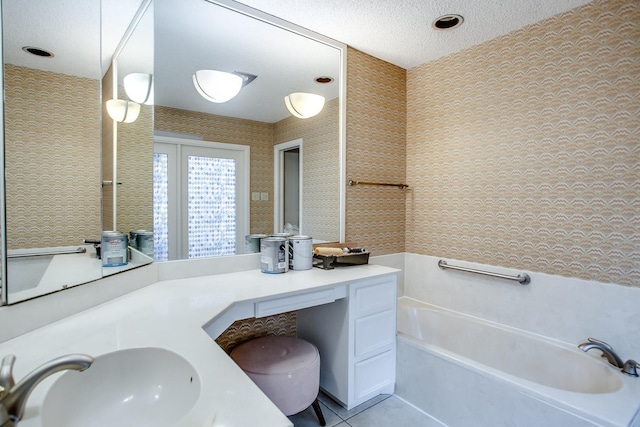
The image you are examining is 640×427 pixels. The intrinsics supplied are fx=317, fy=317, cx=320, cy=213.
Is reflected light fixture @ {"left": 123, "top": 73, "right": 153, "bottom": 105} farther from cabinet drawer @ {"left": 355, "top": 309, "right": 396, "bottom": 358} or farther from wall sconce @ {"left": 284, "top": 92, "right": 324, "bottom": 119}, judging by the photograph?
cabinet drawer @ {"left": 355, "top": 309, "right": 396, "bottom": 358}

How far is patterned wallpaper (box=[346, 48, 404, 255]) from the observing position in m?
2.39

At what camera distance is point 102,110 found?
1.36 meters

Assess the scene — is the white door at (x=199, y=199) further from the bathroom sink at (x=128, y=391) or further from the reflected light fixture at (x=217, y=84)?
the bathroom sink at (x=128, y=391)

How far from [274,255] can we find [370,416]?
43.3 inches

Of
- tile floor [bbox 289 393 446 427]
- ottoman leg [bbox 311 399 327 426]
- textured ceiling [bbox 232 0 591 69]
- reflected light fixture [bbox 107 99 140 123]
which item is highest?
textured ceiling [bbox 232 0 591 69]

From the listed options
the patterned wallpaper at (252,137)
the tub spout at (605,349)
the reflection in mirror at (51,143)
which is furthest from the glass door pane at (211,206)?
the tub spout at (605,349)

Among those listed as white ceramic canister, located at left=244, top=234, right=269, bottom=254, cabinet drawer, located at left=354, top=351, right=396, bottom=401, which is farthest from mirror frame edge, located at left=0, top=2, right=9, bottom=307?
cabinet drawer, located at left=354, top=351, right=396, bottom=401

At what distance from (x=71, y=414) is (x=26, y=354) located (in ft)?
0.79

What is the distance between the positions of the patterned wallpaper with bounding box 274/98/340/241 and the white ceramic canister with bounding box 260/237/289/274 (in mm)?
364

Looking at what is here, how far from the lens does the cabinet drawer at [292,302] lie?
1493 millimetres

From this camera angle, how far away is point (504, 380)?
154 cm

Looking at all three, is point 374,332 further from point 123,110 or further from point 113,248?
point 123,110

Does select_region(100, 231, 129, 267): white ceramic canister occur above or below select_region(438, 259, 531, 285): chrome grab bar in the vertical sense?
above

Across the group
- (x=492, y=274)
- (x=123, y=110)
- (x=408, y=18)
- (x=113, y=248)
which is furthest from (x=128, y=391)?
(x=408, y=18)
